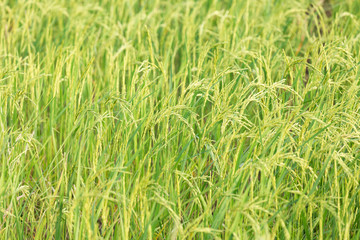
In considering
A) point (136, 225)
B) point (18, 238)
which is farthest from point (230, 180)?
point (18, 238)

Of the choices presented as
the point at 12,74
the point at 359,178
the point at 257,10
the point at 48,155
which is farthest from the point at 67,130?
the point at 257,10

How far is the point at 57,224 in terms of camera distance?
151 centimetres

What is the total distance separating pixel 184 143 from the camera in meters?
1.75

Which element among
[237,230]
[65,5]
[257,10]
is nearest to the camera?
[237,230]

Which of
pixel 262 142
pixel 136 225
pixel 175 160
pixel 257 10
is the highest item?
pixel 257 10

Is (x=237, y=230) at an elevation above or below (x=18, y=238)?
above

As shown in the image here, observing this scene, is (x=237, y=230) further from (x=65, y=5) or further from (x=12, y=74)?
(x=65, y=5)

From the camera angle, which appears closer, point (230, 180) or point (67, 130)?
point (230, 180)

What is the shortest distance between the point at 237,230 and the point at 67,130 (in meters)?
0.89

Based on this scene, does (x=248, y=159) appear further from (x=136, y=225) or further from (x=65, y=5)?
(x=65, y=5)

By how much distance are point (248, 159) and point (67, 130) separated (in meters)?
0.80

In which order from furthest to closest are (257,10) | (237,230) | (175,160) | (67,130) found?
(257,10) → (67,130) → (175,160) → (237,230)

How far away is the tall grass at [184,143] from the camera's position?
1415mm

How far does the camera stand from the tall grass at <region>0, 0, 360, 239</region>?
55.7 inches
